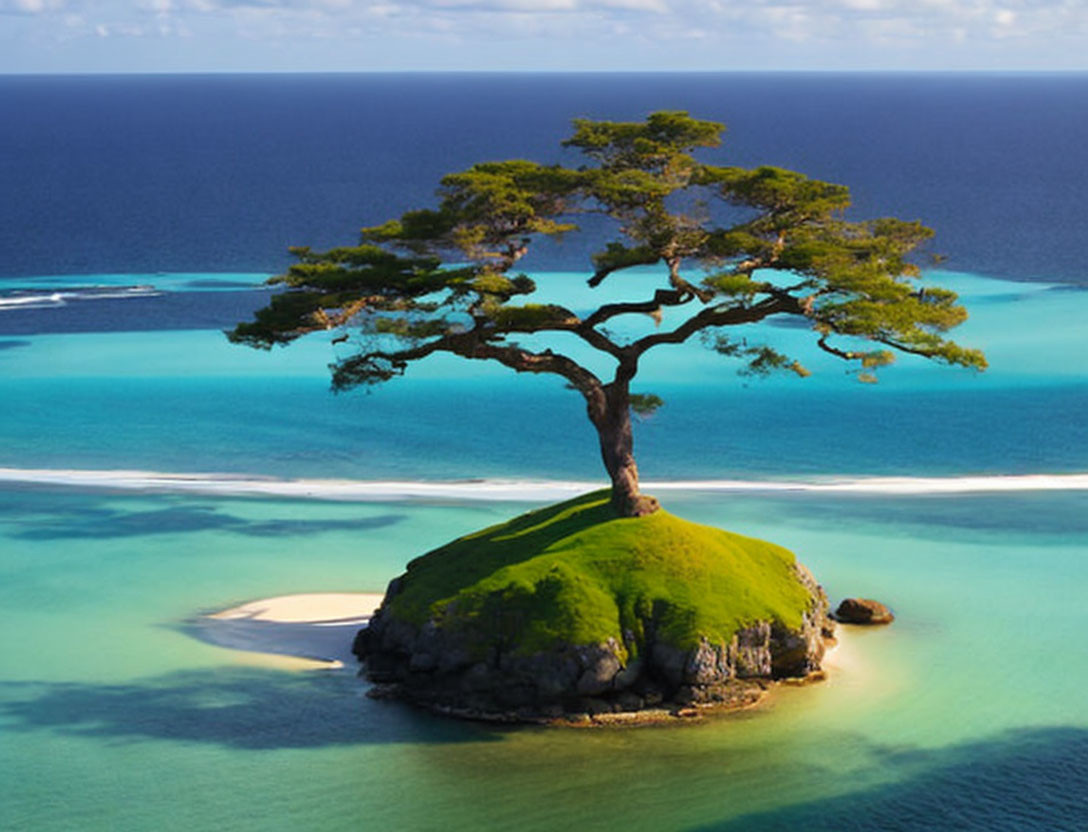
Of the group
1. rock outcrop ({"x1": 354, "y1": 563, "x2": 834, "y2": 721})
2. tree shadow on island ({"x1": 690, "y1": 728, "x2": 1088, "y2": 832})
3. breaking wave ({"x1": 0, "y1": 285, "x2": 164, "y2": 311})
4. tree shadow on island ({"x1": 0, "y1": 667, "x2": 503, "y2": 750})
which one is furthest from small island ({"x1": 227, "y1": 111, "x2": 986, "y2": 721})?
breaking wave ({"x1": 0, "y1": 285, "x2": 164, "y2": 311})

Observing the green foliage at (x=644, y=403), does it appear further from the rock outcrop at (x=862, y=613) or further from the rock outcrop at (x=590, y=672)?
Result: the rock outcrop at (x=590, y=672)

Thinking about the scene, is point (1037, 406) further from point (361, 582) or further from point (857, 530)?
point (361, 582)

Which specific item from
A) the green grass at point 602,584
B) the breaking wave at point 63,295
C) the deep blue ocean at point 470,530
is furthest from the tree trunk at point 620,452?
the breaking wave at point 63,295

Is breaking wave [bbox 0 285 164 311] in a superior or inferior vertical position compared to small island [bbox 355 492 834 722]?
superior

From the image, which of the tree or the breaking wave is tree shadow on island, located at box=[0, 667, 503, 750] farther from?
the breaking wave

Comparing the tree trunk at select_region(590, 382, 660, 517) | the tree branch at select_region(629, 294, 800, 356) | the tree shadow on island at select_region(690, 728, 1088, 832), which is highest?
the tree branch at select_region(629, 294, 800, 356)

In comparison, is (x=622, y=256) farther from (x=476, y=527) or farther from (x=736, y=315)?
(x=476, y=527)
